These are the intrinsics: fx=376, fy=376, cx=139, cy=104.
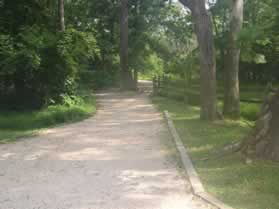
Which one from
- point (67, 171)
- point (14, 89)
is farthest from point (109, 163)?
point (14, 89)

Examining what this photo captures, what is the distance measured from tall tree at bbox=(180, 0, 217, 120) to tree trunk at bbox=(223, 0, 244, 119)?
82 centimetres

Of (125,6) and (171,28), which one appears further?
(171,28)

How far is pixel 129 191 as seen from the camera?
Result: 210 inches

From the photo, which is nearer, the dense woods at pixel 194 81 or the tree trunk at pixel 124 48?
the dense woods at pixel 194 81

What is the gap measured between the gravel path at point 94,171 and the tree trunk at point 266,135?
54.7 inches

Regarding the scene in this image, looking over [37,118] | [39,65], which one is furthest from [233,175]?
[39,65]

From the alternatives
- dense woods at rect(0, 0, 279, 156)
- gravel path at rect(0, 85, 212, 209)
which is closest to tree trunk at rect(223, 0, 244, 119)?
dense woods at rect(0, 0, 279, 156)

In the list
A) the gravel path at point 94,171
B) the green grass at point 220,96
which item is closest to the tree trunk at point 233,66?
the green grass at point 220,96

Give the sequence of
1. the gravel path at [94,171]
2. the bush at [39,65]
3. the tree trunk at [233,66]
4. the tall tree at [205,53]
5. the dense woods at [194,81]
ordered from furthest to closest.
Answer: the bush at [39,65] → the tree trunk at [233,66] → the tall tree at [205,53] → the dense woods at [194,81] → the gravel path at [94,171]

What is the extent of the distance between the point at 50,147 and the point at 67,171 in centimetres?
229

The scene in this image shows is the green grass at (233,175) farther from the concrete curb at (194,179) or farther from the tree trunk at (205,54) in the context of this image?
the tree trunk at (205,54)

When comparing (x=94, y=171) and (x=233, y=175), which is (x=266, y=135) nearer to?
(x=233, y=175)

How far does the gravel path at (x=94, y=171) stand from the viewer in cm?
498

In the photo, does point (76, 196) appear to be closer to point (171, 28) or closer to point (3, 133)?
point (3, 133)
